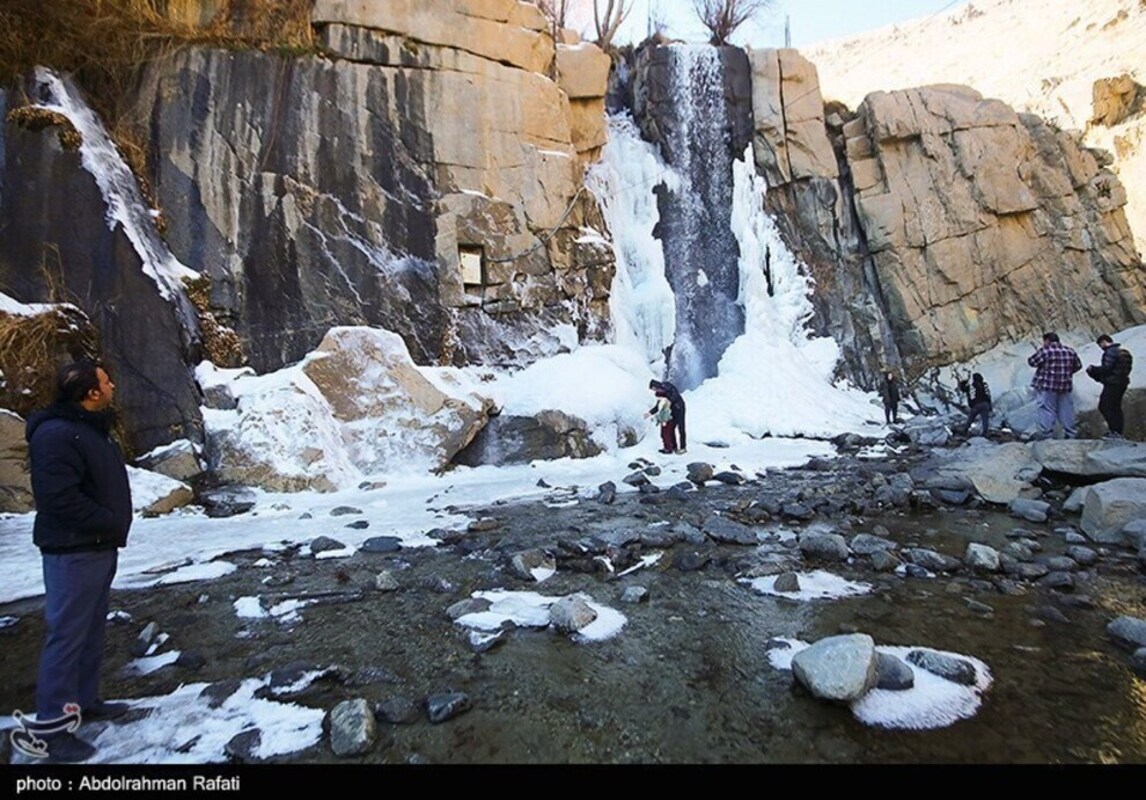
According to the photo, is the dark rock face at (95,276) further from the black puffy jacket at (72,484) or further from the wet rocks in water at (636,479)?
the black puffy jacket at (72,484)

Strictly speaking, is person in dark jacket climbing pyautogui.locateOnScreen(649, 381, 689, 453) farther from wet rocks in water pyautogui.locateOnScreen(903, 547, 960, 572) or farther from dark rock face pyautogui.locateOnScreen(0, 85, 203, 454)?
dark rock face pyautogui.locateOnScreen(0, 85, 203, 454)

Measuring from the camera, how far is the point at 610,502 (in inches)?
Result: 304

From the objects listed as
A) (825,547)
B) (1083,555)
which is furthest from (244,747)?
(1083,555)

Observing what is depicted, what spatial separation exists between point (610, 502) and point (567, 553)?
2511 millimetres

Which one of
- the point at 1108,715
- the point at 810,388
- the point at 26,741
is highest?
the point at 810,388

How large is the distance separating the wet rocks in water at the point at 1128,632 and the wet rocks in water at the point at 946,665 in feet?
3.82

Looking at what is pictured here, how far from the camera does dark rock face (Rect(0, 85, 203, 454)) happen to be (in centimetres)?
879

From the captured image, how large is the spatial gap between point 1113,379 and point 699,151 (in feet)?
46.5

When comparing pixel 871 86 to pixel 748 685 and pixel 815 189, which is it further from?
pixel 748 685

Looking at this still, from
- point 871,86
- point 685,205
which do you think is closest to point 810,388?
point 685,205

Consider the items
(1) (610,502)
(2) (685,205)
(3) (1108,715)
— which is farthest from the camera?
(2) (685,205)

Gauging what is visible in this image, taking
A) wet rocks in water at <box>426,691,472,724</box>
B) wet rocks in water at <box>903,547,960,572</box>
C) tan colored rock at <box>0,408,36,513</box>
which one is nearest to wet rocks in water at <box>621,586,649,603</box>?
wet rocks in water at <box>426,691,472,724</box>

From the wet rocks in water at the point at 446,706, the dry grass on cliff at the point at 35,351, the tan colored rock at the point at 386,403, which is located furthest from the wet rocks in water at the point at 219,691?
the dry grass on cliff at the point at 35,351

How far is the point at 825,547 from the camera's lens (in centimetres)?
516
